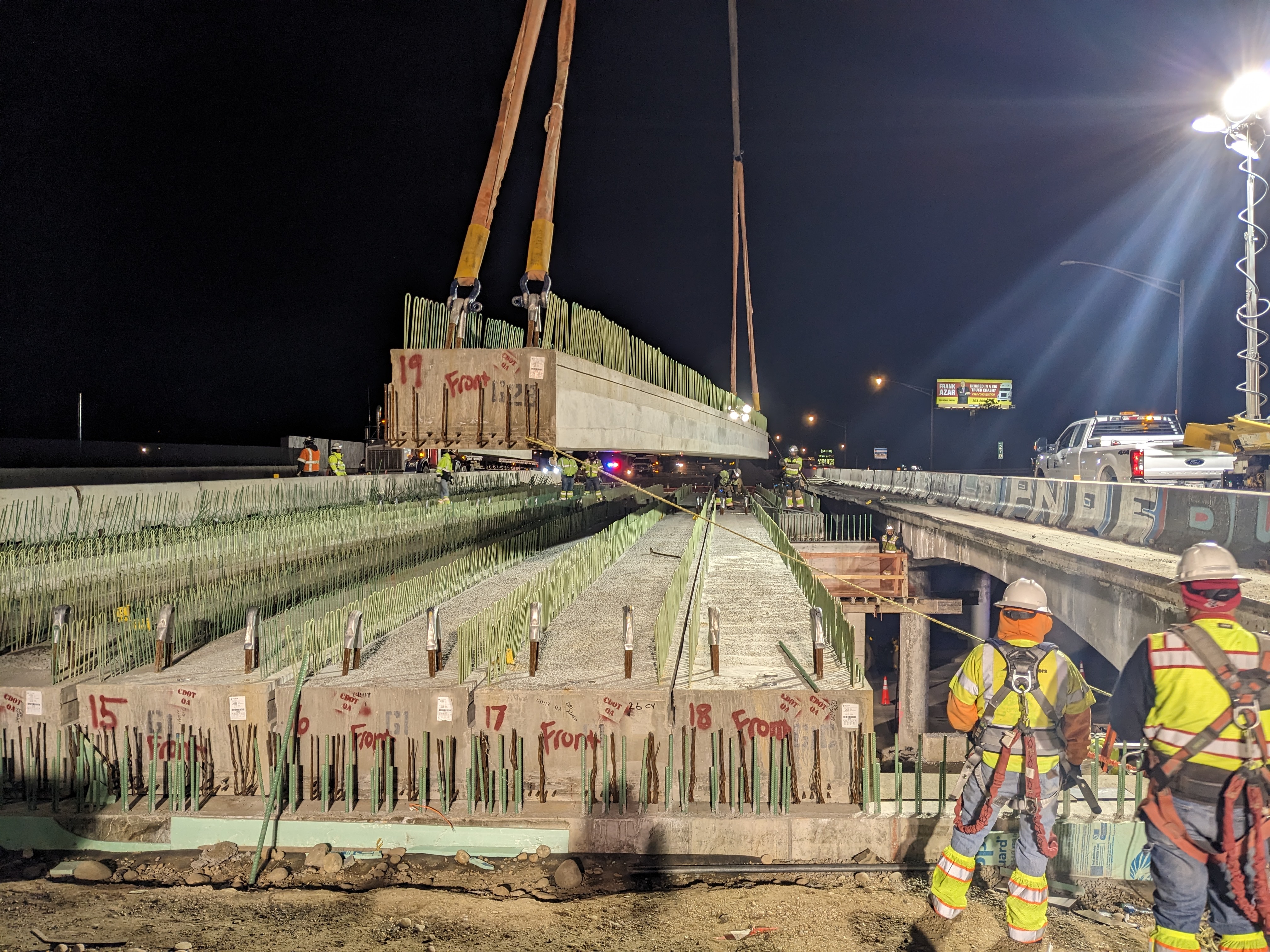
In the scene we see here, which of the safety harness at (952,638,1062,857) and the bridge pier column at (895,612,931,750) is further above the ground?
the safety harness at (952,638,1062,857)

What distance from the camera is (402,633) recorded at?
9133 mm

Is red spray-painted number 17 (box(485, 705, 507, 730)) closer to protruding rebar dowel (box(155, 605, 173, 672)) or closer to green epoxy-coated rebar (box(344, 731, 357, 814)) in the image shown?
green epoxy-coated rebar (box(344, 731, 357, 814))

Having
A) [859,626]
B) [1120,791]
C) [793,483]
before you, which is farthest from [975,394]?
[1120,791]

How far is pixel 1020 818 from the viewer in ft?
16.1

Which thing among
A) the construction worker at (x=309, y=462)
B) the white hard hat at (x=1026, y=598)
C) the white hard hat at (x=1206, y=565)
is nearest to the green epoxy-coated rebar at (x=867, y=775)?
the white hard hat at (x=1026, y=598)

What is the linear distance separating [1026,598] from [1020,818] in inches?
60.3

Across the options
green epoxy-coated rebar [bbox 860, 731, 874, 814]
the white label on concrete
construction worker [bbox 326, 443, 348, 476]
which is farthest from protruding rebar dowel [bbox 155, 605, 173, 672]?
construction worker [bbox 326, 443, 348, 476]

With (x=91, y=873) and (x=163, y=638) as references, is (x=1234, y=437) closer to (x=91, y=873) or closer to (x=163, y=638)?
(x=163, y=638)

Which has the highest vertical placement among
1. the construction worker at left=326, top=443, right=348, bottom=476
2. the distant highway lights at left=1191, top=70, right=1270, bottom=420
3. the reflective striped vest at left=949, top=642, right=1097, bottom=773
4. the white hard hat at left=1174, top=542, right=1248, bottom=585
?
the distant highway lights at left=1191, top=70, right=1270, bottom=420

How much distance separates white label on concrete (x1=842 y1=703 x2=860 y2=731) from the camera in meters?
6.57

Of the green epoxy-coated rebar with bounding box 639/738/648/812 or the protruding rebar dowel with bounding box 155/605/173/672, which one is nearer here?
the green epoxy-coated rebar with bounding box 639/738/648/812

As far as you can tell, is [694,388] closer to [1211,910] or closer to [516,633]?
[516,633]

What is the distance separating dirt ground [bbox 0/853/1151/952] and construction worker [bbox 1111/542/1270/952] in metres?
1.13

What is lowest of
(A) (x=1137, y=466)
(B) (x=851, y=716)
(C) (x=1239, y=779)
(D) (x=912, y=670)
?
(D) (x=912, y=670)
